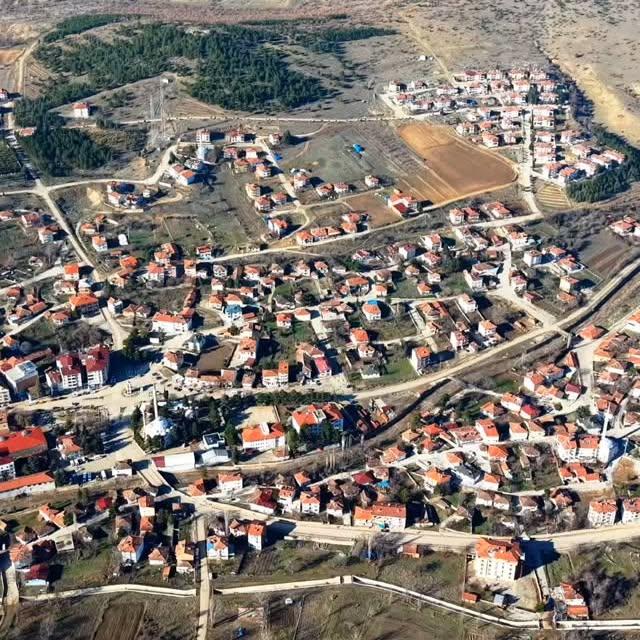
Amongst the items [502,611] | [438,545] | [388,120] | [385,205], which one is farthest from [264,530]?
[388,120]

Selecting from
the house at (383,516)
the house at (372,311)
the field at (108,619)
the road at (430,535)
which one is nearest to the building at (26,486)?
the field at (108,619)

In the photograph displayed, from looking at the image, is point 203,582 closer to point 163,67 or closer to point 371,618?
point 371,618

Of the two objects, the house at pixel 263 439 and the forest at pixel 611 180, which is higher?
the forest at pixel 611 180

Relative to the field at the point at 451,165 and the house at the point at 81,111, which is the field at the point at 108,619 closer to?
the field at the point at 451,165

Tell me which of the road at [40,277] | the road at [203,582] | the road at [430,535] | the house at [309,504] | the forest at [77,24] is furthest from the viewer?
the forest at [77,24]

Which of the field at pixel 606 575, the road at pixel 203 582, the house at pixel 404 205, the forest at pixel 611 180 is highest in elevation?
the forest at pixel 611 180

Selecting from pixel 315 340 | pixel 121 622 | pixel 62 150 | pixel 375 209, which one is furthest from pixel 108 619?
pixel 62 150

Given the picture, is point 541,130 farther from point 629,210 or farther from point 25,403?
point 25,403
